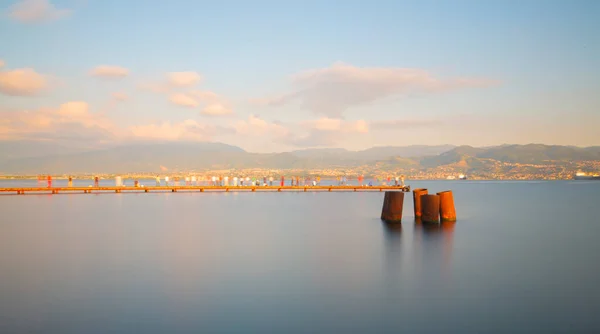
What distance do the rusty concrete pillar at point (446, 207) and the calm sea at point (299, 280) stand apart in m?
0.76

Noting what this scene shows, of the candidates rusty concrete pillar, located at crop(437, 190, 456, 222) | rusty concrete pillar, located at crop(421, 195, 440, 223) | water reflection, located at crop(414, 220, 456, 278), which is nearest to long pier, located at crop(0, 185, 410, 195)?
rusty concrete pillar, located at crop(437, 190, 456, 222)

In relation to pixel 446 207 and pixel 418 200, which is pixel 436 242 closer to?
pixel 446 207

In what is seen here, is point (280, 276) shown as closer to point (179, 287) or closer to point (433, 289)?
point (179, 287)

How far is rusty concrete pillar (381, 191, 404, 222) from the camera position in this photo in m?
31.8

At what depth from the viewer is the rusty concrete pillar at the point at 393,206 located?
3178 cm

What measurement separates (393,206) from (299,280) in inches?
638

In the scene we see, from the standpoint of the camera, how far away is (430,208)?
31.4 m

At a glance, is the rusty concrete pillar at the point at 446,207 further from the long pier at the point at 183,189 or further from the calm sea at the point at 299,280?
the long pier at the point at 183,189

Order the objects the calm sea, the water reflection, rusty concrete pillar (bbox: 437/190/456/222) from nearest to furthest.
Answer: the calm sea < the water reflection < rusty concrete pillar (bbox: 437/190/456/222)

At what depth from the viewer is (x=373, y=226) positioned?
3538cm

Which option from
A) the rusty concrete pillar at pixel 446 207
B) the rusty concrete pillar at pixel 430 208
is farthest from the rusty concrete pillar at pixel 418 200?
the rusty concrete pillar at pixel 446 207

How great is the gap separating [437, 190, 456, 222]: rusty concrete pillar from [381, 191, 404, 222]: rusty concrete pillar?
7.98 ft

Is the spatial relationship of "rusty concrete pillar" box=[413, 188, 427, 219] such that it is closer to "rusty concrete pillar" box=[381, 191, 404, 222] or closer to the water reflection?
the water reflection

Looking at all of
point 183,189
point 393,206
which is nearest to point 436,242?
point 393,206
